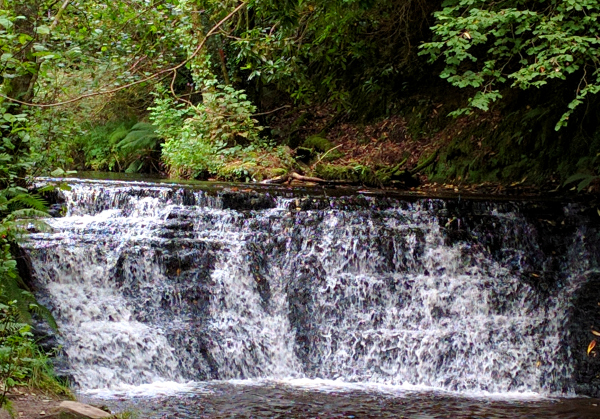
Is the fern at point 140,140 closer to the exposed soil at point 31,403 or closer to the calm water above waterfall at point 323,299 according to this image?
the calm water above waterfall at point 323,299

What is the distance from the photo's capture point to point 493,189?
458 inches

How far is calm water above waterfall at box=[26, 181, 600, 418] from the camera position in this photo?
289 inches

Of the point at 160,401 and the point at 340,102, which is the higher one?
the point at 340,102

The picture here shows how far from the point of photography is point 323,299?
854 cm

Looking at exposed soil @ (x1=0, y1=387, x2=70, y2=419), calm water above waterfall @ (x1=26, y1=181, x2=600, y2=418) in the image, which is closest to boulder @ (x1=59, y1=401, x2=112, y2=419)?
exposed soil @ (x1=0, y1=387, x2=70, y2=419)

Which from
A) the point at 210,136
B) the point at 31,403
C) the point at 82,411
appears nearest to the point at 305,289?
the point at 31,403

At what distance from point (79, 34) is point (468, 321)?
540 centimetres

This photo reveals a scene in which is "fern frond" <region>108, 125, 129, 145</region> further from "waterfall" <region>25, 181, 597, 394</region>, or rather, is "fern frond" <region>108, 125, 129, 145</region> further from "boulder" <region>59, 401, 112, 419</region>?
"boulder" <region>59, 401, 112, 419</region>

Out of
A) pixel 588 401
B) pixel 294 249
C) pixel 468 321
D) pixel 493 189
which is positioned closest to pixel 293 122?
pixel 493 189

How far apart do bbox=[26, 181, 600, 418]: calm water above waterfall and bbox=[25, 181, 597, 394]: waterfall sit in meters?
0.02

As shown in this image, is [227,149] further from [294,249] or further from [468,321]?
[468,321]

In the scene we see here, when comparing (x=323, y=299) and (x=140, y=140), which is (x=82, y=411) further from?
(x=140, y=140)

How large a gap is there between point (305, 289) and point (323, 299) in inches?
10.2

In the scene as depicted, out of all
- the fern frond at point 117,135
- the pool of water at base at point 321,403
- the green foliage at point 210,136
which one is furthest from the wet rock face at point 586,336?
the fern frond at point 117,135
